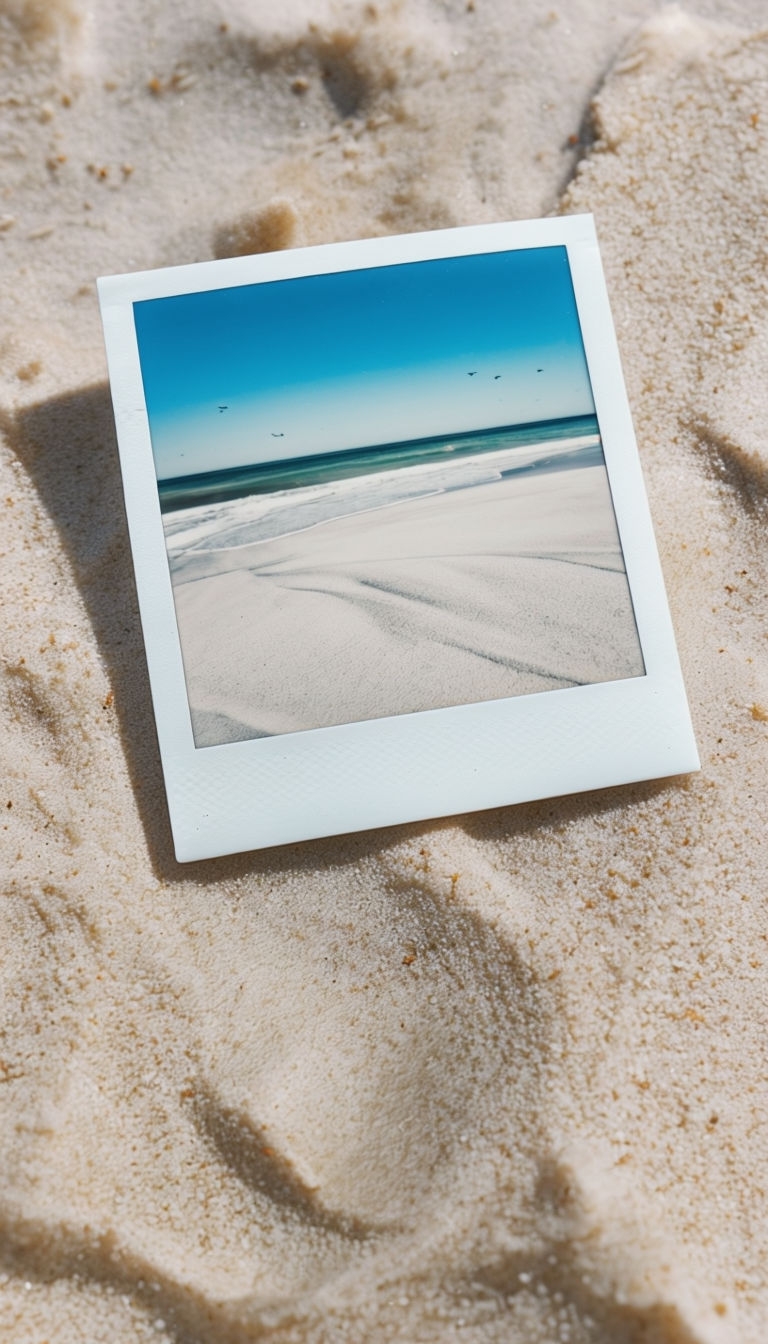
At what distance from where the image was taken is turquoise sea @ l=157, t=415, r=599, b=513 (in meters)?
1.15

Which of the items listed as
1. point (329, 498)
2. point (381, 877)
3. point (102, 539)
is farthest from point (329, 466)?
point (381, 877)

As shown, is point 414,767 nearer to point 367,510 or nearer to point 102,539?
point 367,510

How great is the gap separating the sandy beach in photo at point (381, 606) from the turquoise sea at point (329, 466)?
0.01m

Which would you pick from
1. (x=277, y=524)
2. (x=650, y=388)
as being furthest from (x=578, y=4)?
(x=277, y=524)

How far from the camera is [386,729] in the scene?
1134 millimetres

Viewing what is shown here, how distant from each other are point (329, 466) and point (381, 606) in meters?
0.19

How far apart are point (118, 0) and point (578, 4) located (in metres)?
0.65

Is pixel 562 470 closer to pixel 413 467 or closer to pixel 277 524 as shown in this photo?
pixel 413 467

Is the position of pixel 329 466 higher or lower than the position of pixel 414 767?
higher

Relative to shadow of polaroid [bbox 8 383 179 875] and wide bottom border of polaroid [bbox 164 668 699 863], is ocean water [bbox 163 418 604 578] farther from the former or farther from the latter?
wide bottom border of polaroid [bbox 164 668 699 863]

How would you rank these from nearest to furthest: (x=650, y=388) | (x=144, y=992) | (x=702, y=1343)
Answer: (x=702, y=1343)
(x=144, y=992)
(x=650, y=388)

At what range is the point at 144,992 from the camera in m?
1.10

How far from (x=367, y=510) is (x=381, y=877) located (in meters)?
0.46

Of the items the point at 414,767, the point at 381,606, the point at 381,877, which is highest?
the point at 381,606
